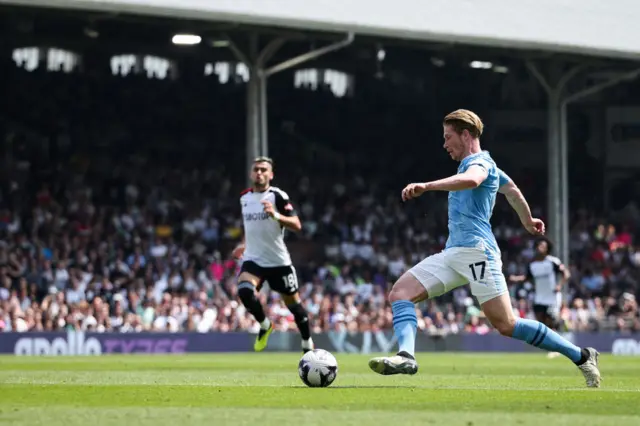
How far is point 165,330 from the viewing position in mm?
29031

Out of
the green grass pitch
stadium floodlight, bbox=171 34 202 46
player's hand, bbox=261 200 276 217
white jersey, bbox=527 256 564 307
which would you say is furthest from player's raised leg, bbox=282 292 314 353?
stadium floodlight, bbox=171 34 202 46

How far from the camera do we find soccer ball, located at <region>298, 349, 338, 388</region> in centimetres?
1163

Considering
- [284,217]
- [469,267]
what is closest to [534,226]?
[469,267]

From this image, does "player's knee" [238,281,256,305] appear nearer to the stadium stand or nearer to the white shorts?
the white shorts

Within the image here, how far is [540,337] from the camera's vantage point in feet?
37.1

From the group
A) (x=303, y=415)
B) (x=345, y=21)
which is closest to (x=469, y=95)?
(x=345, y=21)

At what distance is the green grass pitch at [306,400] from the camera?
865cm

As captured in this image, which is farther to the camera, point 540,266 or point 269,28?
point 269,28

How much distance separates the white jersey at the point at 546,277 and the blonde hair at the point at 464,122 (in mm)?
13253

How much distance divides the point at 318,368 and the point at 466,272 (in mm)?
1468

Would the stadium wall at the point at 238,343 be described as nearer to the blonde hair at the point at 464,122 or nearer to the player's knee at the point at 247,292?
the player's knee at the point at 247,292

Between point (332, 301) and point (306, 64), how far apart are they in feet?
35.9

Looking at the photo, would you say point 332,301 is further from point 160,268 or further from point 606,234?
point 606,234

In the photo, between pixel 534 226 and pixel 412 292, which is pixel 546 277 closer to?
pixel 534 226
